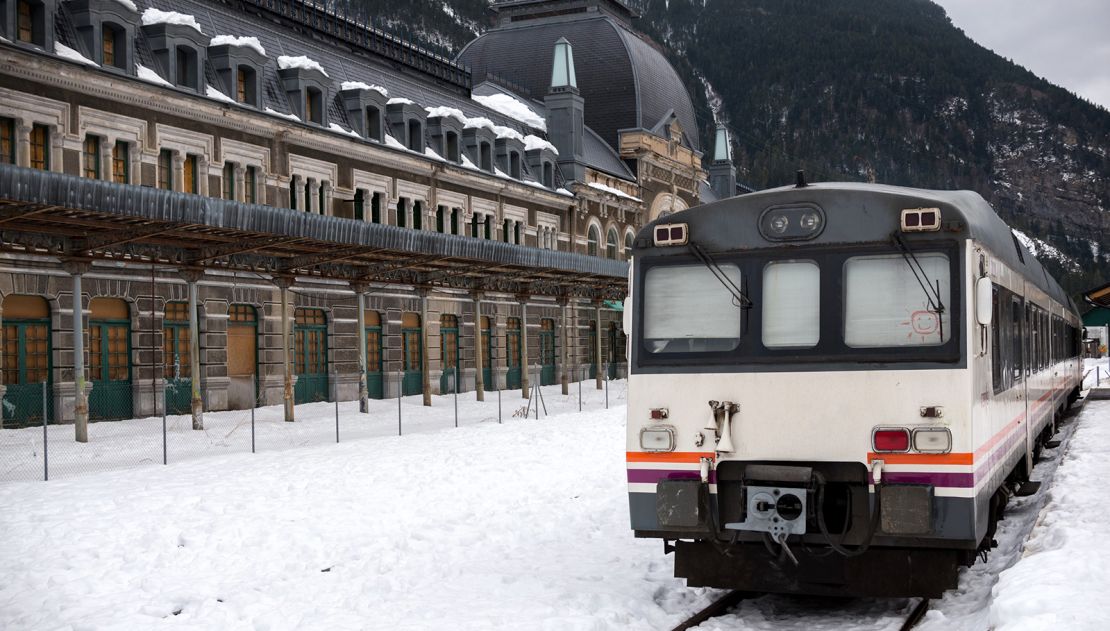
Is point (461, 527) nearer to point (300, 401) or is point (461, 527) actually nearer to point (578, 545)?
point (578, 545)

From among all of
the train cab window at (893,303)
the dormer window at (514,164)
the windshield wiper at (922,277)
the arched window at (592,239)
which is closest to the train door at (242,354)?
the dormer window at (514,164)

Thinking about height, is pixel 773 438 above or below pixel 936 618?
above

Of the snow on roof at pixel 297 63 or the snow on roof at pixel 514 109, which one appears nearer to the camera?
the snow on roof at pixel 297 63

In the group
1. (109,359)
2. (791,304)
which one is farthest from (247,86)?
(791,304)

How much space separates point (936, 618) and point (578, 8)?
54.0 meters

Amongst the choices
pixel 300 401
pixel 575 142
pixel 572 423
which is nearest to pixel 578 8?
pixel 575 142

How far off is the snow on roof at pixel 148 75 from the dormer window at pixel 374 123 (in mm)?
8989

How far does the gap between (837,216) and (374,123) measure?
28.9m

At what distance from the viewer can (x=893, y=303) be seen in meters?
8.48

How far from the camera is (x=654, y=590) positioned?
32.7 feet

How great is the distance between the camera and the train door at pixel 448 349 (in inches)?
1587

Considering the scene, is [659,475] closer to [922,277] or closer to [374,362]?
[922,277]

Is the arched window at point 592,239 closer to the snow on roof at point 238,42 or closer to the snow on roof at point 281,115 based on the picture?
the snow on roof at point 281,115

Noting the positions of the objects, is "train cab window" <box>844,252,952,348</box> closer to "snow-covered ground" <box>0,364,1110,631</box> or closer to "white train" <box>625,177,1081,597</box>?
"white train" <box>625,177,1081,597</box>
